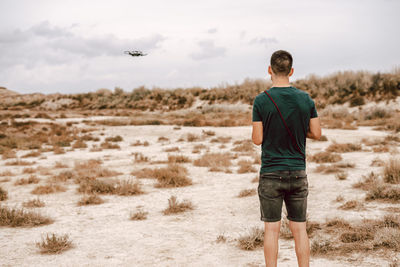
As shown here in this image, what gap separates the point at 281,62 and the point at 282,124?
522 millimetres

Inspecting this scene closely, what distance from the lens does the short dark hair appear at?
2.99m

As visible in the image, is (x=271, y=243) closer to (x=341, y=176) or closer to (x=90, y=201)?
(x=90, y=201)

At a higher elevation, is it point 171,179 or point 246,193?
point 171,179

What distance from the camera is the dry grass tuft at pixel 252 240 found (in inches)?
197

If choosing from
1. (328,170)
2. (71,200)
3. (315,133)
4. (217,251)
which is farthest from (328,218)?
(71,200)

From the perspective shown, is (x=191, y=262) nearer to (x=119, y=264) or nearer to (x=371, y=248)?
(x=119, y=264)

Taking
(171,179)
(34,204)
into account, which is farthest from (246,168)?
(34,204)

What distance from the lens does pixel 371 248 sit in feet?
15.0

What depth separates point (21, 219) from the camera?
6.55 m

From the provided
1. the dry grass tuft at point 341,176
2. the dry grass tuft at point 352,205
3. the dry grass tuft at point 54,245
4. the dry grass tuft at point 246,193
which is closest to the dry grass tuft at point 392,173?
the dry grass tuft at point 341,176

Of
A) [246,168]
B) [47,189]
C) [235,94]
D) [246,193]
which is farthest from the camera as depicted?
[235,94]

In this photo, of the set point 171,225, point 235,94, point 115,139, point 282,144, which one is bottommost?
point 171,225

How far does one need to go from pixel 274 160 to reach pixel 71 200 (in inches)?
263

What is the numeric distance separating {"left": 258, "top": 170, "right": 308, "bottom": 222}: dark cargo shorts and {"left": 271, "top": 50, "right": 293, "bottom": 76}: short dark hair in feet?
2.80
